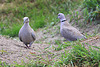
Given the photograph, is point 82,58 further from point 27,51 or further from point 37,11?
point 37,11

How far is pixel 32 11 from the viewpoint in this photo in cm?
1104

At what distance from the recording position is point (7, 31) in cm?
970

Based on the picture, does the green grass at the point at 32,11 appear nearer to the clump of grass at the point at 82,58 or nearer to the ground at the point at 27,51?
the ground at the point at 27,51

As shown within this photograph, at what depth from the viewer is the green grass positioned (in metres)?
10.2

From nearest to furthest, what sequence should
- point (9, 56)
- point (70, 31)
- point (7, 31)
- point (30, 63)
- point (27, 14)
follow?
point (30, 63), point (9, 56), point (70, 31), point (7, 31), point (27, 14)

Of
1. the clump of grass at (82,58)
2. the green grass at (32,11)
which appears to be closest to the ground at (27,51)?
the clump of grass at (82,58)

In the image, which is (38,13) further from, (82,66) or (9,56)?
(82,66)

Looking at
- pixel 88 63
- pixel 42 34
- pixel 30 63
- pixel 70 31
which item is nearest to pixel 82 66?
pixel 88 63

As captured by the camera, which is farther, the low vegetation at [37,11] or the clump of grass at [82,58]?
the low vegetation at [37,11]

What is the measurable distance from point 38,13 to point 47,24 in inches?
56.6

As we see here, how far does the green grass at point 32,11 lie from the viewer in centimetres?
1017

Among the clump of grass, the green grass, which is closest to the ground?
the clump of grass

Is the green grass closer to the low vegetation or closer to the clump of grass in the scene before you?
the low vegetation

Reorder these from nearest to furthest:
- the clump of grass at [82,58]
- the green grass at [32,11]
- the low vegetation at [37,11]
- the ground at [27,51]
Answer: the clump of grass at [82,58] → the ground at [27,51] → the low vegetation at [37,11] → the green grass at [32,11]
